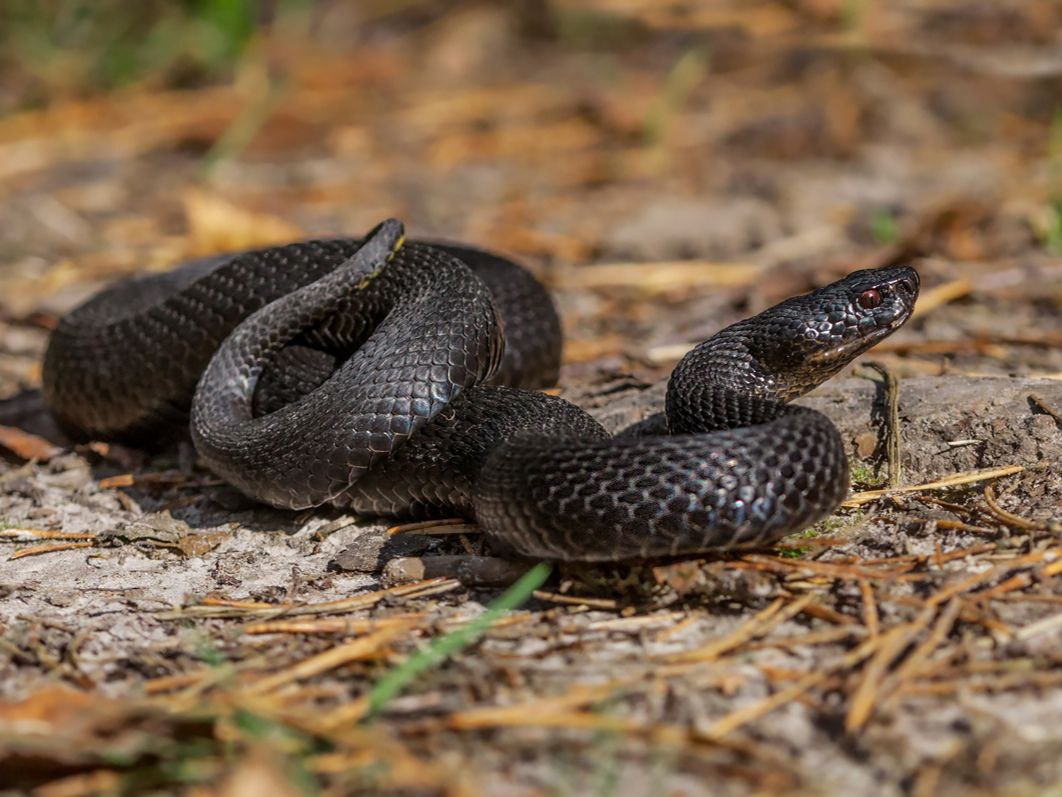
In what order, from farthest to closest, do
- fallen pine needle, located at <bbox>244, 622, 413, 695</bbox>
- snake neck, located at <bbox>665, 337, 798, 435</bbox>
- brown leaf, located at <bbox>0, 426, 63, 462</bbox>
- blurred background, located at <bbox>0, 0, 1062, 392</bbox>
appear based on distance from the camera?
blurred background, located at <bbox>0, 0, 1062, 392</bbox> < brown leaf, located at <bbox>0, 426, 63, 462</bbox> < snake neck, located at <bbox>665, 337, 798, 435</bbox> < fallen pine needle, located at <bbox>244, 622, 413, 695</bbox>

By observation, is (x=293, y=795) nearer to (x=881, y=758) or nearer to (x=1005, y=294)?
(x=881, y=758)

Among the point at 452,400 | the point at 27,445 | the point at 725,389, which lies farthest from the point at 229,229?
the point at 725,389

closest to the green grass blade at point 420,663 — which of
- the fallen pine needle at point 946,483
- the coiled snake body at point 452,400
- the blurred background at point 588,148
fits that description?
the coiled snake body at point 452,400

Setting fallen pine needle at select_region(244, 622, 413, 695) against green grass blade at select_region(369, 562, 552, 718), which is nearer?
green grass blade at select_region(369, 562, 552, 718)

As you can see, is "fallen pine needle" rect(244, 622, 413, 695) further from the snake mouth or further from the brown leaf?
the brown leaf

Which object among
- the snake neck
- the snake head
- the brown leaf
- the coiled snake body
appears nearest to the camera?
the coiled snake body

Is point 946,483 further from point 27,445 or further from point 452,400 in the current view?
point 27,445

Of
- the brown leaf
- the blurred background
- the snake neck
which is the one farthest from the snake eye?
the brown leaf
